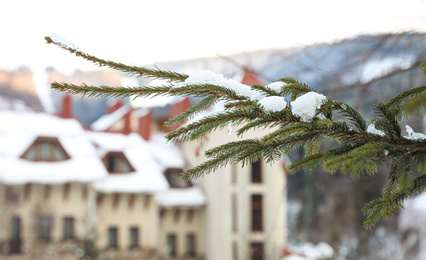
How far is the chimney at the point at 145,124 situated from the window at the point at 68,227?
474 cm

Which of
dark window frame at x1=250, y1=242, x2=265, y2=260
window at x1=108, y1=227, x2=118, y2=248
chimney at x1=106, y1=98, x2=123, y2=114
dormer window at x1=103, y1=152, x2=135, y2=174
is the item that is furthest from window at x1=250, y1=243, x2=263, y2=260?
chimney at x1=106, y1=98, x2=123, y2=114

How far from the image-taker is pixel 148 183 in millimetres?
21391

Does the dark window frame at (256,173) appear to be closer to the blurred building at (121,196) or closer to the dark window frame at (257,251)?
the blurred building at (121,196)

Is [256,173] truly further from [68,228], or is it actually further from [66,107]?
[66,107]

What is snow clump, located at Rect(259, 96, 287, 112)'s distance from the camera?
166 cm

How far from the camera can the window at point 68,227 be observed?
20.3m

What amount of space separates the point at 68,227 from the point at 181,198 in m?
4.51

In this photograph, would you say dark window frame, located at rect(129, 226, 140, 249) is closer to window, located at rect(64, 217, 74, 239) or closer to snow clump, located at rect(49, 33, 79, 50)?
window, located at rect(64, 217, 74, 239)

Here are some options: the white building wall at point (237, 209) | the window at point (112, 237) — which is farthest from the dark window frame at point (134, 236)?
the white building wall at point (237, 209)

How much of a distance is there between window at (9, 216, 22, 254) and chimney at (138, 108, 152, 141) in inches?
243

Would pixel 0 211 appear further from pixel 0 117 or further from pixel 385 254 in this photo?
pixel 385 254

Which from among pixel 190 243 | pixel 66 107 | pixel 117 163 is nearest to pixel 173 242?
pixel 190 243

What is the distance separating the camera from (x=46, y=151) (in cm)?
2022

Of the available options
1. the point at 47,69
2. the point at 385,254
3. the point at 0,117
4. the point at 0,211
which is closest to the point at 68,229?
the point at 0,211
